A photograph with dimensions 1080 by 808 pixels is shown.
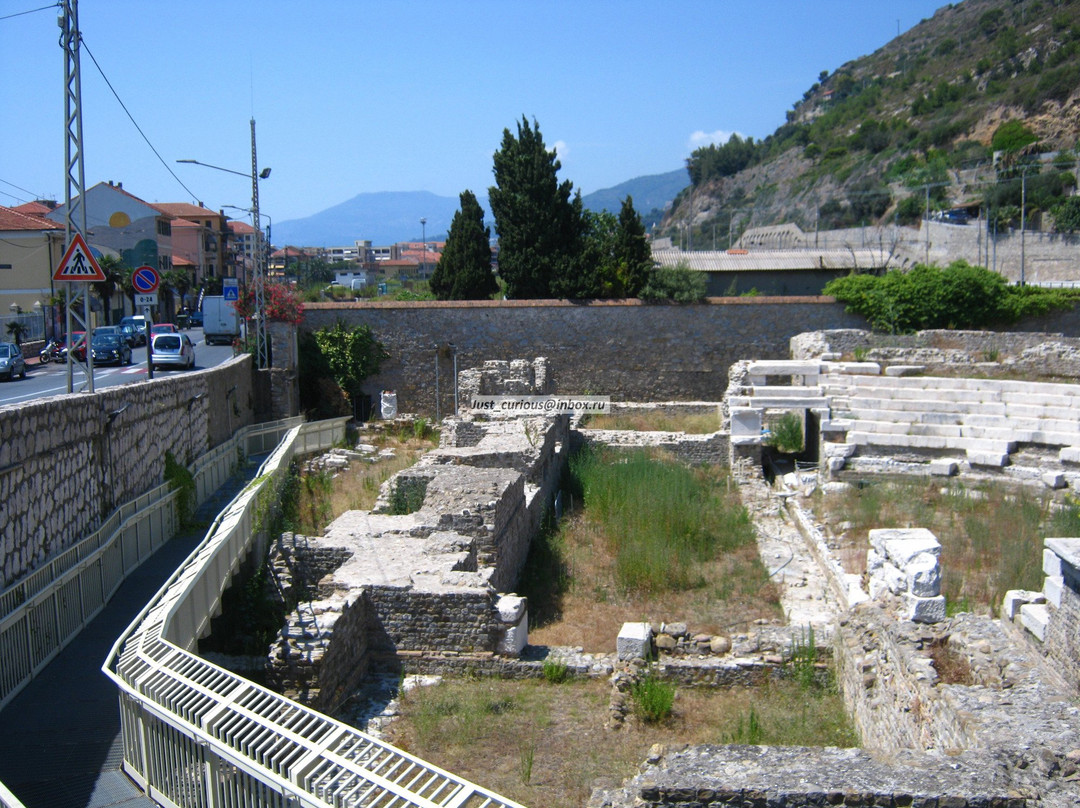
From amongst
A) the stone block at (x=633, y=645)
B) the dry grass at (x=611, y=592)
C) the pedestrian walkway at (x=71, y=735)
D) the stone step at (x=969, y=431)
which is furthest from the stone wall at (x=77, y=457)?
the stone step at (x=969, y=431)

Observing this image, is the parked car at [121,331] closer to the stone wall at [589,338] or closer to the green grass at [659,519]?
the stone wall at [589,338]

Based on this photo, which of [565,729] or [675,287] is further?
[675,287]

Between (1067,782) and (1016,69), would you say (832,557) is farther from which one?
(1016,69)

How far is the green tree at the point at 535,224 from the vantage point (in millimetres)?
27688

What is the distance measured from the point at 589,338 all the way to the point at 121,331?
697 inches

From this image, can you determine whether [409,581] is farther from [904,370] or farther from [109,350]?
[109,350]

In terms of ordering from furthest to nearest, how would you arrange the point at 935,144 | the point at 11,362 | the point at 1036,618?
the point at 935,144, the point at 11,362, the point at 1036,618

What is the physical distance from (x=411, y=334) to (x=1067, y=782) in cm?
2315

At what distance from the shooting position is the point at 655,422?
22.7 metres

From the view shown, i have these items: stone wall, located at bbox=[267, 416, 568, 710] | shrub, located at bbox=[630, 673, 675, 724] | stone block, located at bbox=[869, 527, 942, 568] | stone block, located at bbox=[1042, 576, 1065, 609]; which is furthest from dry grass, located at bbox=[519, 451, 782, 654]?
stone block, located at bbox=[1042, 576, 1065, 609]

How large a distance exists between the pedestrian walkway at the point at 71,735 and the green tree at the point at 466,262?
21.3 metres

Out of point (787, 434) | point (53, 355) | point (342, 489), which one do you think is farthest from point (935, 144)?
point (342, 489)

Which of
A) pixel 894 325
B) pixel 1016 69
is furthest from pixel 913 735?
pixel 1016 69

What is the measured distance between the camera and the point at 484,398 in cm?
2481
